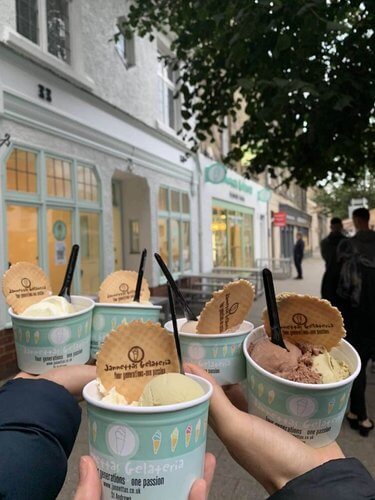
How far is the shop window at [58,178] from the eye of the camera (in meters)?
6.59

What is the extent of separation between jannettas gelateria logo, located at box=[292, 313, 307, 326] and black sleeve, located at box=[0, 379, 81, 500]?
724 millimetres

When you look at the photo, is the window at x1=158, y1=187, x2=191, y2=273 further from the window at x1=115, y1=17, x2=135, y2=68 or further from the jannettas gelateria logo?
the jannettas gelateria logo

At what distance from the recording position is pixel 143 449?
96 centimetres

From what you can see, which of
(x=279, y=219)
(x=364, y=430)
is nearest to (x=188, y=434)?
(x=364, y=430)

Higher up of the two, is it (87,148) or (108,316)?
(87,148)

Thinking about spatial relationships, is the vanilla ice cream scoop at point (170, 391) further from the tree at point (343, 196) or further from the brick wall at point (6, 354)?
the tree at point (343, 196)

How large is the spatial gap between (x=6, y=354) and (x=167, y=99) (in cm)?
790

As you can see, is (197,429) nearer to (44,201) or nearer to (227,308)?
(227,308)

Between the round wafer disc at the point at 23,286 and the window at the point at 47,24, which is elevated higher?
the window at the point at 47,24

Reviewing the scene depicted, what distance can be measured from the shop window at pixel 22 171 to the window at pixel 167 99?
16.2ft

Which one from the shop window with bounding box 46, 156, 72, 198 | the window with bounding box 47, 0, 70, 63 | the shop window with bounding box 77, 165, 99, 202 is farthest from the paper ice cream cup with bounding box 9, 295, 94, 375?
the window with bounding box 47, 0, 70, 63

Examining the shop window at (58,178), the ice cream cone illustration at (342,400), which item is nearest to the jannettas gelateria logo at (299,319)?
the ice cream cone illustration at (342,400)

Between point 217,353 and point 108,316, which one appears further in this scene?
point 108,316

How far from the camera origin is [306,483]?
1029 mm
